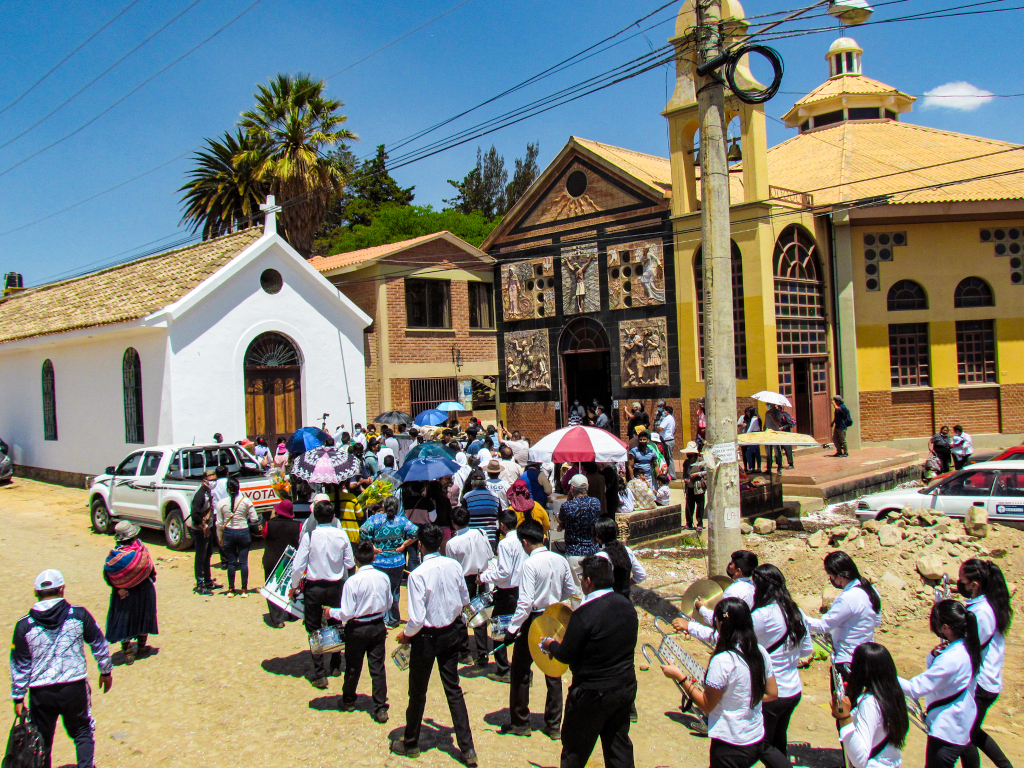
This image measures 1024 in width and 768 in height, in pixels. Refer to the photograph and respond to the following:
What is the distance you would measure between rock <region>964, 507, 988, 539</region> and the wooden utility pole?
4.28 meters

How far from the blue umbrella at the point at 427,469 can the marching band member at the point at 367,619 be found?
3.00m

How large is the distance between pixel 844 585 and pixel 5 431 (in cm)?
2509

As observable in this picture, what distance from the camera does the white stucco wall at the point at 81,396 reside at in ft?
57.0

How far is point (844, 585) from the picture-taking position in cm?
539

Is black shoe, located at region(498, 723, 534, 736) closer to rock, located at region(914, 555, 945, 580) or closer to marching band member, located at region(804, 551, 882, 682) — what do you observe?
marching band member, located at region(804, 551, 882, 682)

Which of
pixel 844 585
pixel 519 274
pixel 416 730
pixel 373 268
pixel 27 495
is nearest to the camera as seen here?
pixel 844 585

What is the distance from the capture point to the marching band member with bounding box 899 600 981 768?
4.51 m

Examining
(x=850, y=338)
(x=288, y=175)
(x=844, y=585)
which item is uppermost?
(x=288, y=175)

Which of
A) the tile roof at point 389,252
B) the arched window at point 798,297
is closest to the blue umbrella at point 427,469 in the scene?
the arched window at point 798,297

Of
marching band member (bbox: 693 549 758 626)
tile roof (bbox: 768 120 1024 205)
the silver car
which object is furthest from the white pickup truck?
tile roof (bbox: 768 120 1024 205)

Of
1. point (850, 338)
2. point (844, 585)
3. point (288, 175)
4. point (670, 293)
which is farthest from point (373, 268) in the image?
point (844, 585)

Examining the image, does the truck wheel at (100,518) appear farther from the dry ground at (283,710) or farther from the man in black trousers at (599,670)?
the man in black trousers at (599,670)

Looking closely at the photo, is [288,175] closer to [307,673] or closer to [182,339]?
[182,339]

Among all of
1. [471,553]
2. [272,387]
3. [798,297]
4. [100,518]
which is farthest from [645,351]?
[471,553]
